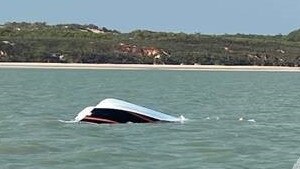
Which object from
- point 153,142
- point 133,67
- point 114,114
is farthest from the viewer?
point 133,67

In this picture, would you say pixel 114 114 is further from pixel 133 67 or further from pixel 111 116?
pixel 133 67

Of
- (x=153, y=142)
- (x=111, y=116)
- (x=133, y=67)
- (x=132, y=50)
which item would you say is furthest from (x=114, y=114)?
(x=132, y=50)

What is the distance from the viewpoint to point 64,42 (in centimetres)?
14212

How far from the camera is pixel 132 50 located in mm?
141750

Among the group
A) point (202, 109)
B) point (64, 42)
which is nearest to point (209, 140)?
point (202, 109)

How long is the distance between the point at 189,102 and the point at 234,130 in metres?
17.9

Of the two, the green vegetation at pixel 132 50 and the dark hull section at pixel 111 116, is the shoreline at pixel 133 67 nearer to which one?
the green vegetation at pixel 132 50

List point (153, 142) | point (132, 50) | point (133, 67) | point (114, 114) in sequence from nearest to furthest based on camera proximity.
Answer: point (153, 142), point (114, 114), point (133, 67), point (132, 50)

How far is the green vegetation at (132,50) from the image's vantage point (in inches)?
5212

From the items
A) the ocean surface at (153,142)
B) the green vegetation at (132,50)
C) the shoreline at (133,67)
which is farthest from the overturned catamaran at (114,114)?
the green vegetation at (132,50)

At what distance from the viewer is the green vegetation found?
434ft

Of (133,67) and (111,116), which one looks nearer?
(111,116)

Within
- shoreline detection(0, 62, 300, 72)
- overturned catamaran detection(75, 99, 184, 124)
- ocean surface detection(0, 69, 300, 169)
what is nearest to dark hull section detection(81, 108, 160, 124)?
overturned catamaran detection(75, 99, 184, 124)

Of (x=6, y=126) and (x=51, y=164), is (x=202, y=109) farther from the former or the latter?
(x=51, y=164)
